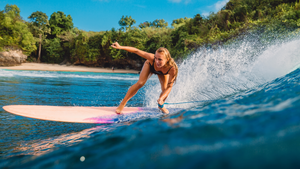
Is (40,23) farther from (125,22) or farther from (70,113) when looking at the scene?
(70,113)

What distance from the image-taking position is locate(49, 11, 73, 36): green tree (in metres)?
37.6

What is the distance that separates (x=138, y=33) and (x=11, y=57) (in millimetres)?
18941

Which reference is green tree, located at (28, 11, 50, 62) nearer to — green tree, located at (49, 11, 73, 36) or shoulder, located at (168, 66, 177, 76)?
green tree, located at (49, 11, 73, 36)

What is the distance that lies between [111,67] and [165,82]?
32.3 meters

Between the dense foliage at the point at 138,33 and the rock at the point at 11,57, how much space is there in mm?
976

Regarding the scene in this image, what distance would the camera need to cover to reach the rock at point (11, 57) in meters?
26.3

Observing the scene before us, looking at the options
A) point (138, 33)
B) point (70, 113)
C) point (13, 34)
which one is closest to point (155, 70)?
point (70, 113)

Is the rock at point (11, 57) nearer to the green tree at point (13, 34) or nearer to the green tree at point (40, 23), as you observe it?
the green tree at point (13, 34)

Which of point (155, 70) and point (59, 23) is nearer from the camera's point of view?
point (155, 70)

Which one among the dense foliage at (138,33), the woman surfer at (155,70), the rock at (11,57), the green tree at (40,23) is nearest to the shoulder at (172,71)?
the woman surfer at (155,70)

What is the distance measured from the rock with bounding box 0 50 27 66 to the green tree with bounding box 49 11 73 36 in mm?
10892

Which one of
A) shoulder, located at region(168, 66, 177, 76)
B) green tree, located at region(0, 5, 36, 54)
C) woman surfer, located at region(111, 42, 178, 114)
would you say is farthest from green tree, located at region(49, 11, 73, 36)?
shoulder, located at region(168, 66, 177, 76)

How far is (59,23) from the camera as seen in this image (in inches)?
1508

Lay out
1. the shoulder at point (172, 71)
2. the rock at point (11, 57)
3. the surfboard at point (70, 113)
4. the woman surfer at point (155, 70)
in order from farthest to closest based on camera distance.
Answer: the rock at point (11, 57) → the shoulder at point (172, 71) → the woman surfer at point (155, 70) → the surfboard at point (70, 113)
